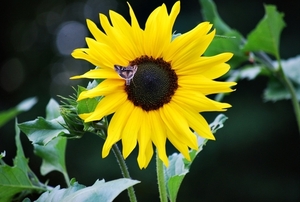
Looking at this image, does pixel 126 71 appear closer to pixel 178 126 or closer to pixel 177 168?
pixel 178 126

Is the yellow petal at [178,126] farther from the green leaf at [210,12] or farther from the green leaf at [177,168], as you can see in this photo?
the green leaf at [210,12]

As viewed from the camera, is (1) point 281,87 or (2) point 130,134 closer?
(2) point 130,134

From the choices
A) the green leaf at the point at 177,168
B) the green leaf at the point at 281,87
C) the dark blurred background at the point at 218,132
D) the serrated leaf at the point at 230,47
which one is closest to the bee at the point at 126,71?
the green leaf at the point at 177,168

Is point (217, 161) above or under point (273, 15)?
under

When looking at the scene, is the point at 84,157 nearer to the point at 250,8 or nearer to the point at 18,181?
the point at 250,8

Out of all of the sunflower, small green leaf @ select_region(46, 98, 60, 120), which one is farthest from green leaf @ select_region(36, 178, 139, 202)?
small green leaf @ select_region(46, 98, 60, 120)

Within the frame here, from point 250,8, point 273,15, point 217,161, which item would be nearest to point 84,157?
point 217,161

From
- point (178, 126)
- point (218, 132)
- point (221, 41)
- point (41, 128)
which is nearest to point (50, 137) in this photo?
point (41, 128)
